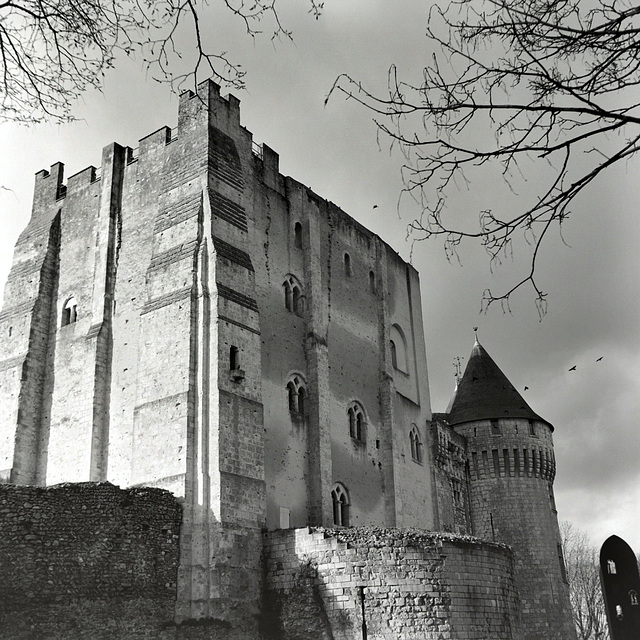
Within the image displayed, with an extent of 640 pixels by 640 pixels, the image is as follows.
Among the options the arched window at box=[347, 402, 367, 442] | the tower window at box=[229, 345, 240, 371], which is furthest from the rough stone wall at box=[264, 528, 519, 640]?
the arched window at box=[347, 402, 367, 442]

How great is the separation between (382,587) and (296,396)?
22.7 ft

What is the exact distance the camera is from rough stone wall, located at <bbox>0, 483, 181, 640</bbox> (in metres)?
15.9

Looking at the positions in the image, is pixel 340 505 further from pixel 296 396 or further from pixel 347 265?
pixel 347 265

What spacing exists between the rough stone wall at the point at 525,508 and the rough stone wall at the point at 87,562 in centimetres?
1867

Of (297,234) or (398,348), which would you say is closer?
(297,234)

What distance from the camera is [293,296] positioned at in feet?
82.9

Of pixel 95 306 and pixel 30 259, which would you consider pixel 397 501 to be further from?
pixel 30 259

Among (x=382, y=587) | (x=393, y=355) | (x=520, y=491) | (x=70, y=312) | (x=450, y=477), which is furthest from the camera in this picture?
(x=520, y=491)

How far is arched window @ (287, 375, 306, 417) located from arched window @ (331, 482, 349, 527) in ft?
8.48

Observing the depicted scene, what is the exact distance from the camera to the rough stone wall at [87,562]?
52.2 feet

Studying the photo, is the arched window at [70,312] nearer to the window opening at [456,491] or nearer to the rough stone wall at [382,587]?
the rough stone wall at [382,587]

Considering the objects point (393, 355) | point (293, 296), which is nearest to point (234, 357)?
point (293, 296)

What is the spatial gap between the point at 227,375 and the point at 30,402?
7208mm

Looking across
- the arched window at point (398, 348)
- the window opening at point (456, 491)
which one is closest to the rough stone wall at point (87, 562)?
the arched window at point (398, 348)
